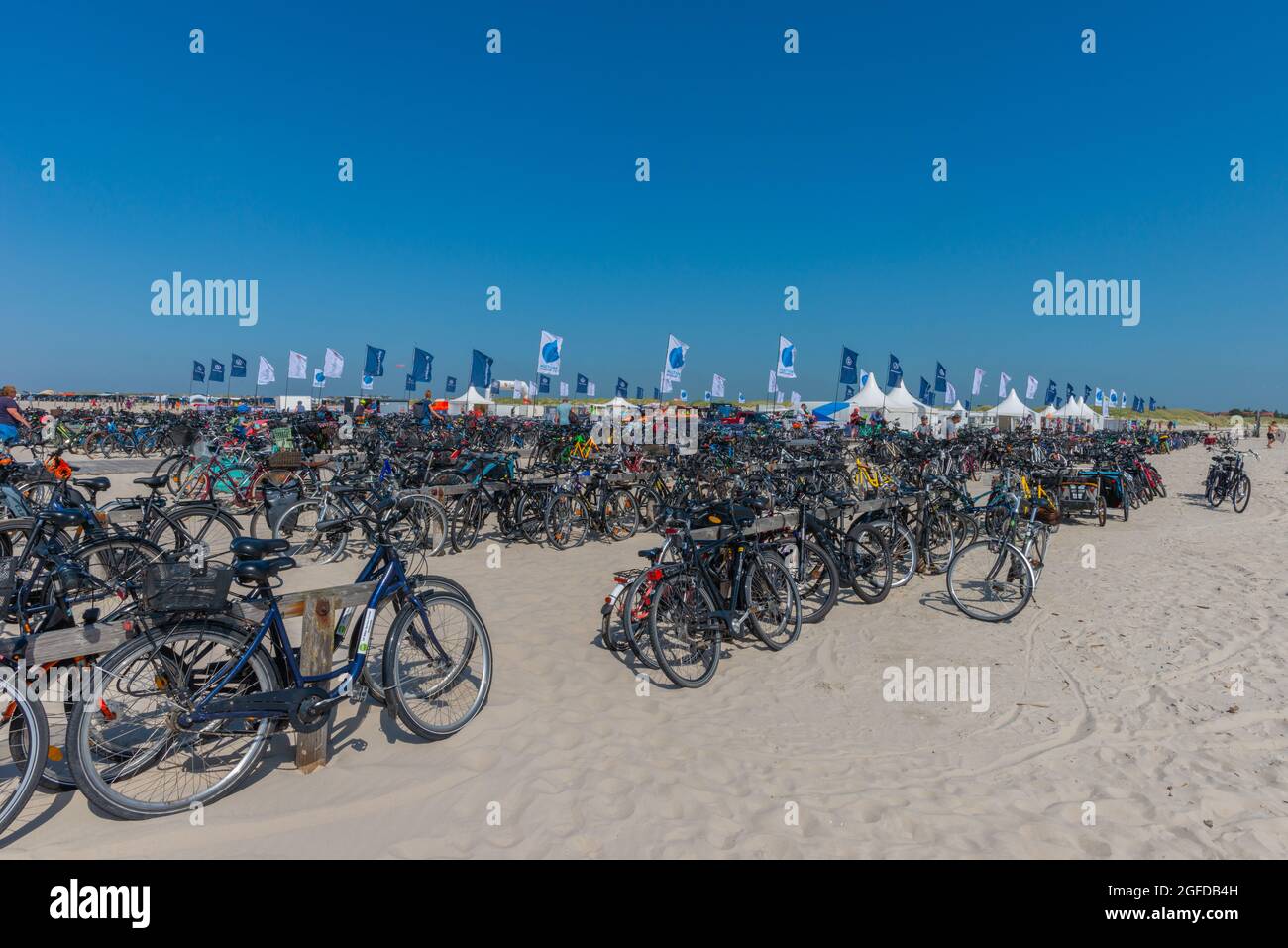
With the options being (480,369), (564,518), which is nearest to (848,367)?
(480,369)

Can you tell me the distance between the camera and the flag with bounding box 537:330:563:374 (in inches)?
776

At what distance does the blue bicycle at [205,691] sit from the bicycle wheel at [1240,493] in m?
15.8

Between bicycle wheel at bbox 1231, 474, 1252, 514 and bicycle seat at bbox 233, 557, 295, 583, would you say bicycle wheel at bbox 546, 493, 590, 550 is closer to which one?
bicycle seat at bbox 233, 557, 295, 583

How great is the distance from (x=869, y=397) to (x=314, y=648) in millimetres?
32416

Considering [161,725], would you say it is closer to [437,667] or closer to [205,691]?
[205,691]

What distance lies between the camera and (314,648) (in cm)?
289

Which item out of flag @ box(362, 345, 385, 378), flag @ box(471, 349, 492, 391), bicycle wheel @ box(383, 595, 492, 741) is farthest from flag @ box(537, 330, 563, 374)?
bicycle wheel @ box(383, 595, 492, 741)

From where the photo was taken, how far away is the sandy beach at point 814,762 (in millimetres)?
2578

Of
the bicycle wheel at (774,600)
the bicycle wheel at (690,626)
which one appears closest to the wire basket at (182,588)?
the bicycle wheel at (690,626)

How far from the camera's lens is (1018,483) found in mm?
8211

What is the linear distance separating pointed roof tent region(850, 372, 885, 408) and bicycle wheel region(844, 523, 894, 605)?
26092mm
